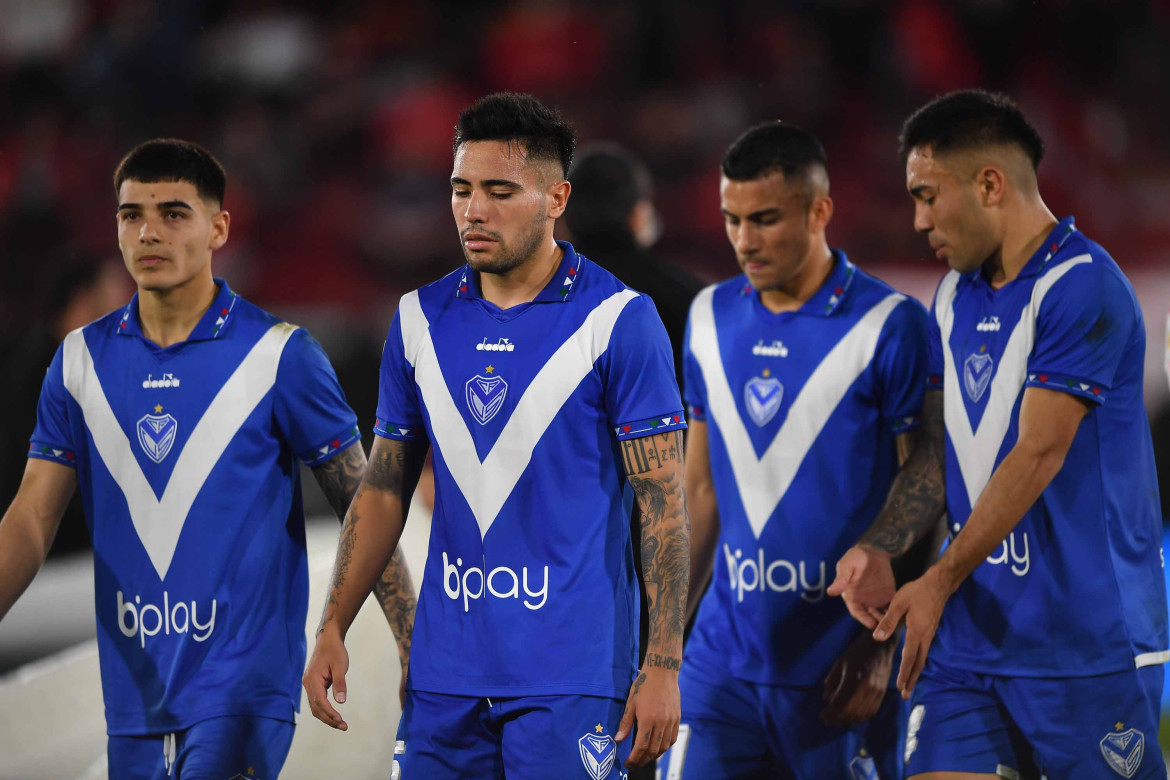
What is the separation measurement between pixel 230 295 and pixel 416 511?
2.44 meters

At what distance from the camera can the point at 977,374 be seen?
367cm

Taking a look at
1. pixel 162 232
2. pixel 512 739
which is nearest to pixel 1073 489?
pixel 512 739

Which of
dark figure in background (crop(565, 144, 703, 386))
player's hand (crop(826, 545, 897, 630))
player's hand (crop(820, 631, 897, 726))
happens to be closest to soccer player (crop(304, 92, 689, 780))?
player's hand (crop(826, 545, 897, 630))

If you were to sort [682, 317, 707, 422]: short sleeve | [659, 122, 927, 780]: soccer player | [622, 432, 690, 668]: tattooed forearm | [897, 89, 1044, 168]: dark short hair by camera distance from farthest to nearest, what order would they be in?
[682, 317, 707, 422]: short sleeve, [659, 122, 927, 780]: soccer player, [897, 89, 1044, 168]: dark short hair, [622, 432, 690, 668]: tattooed forearm

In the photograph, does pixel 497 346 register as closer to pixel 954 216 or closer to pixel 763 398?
pixel 763 398

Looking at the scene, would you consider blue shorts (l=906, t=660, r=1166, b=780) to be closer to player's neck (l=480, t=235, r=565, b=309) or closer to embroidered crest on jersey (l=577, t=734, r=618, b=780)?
embroidered crest on jersey (l=577, t=734, r=618, b=780)

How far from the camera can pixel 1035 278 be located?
3574 mm

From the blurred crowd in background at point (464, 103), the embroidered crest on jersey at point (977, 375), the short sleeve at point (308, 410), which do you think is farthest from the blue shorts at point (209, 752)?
the blurred crowd in background at point (464, 103)

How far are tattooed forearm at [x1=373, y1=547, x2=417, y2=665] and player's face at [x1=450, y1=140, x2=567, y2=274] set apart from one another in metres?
0.97

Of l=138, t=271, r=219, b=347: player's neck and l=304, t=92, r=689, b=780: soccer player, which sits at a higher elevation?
l=138, t=271, r=219, b=347: player's neck

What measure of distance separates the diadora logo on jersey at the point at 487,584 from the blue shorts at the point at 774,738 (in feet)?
4.12

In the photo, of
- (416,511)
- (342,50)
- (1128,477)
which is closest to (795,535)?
(1128,477)

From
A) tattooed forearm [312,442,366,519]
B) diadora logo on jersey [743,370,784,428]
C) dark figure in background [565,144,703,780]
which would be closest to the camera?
tattooed forearm [312,442,366,519]

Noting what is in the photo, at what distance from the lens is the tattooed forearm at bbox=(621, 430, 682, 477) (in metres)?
2.97
